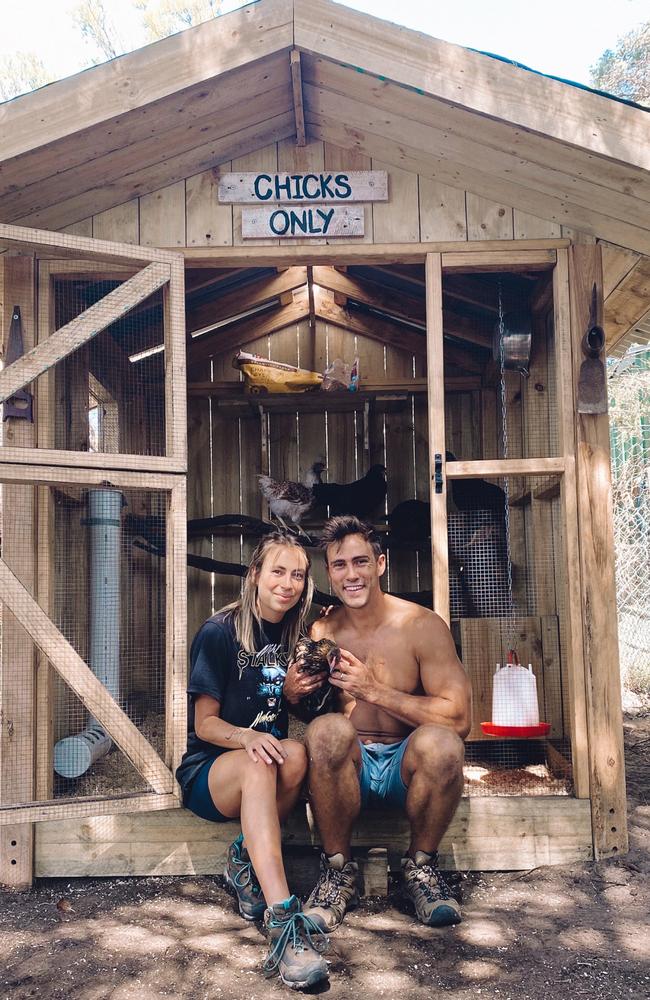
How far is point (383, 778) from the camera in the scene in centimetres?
294

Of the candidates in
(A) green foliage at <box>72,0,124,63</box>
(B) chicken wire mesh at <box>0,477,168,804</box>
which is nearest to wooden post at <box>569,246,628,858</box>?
(B) chicken wire mesh at <box>0,477,168,804</box>

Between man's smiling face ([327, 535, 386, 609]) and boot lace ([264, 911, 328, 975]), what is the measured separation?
3.55 feet

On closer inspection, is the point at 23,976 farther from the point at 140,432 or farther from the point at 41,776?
the point at 140,432

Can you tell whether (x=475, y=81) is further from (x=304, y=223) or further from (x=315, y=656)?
(x=315, y=656)

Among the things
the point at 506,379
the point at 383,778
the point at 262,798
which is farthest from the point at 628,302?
the point at 262,798

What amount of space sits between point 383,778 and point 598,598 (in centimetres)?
106

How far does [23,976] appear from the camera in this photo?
2336 mm

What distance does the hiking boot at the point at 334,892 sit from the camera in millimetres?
2615

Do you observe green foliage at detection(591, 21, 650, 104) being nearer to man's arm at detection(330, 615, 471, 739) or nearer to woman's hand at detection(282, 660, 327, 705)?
man's arm at detection(330, 615, 471, 739)

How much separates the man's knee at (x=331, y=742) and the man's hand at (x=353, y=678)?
0.13m

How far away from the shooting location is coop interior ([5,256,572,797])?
379cm

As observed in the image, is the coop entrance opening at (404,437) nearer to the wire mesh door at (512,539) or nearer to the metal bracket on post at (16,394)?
the wire mesh door at (512,539)

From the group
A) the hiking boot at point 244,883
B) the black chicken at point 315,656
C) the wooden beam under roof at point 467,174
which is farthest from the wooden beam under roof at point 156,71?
the hiking boot at point 244,883

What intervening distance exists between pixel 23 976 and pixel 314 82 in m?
3.04
